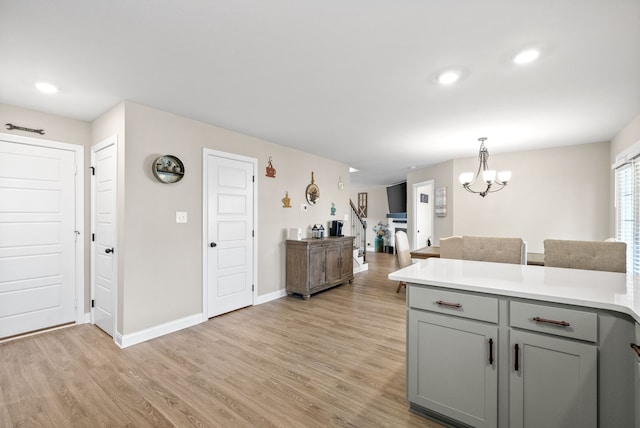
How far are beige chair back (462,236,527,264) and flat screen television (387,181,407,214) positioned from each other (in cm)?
678

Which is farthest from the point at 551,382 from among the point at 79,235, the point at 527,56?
the point at 79,235

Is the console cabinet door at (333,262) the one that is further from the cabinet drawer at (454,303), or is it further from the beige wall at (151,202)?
the cabinet drawer at (454,303)

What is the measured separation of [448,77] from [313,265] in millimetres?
3075

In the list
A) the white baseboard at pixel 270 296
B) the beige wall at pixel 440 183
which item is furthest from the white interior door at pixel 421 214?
the white baseboard at pixel 270 296

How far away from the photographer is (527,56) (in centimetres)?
199

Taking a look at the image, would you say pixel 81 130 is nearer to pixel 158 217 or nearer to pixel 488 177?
pixel 158 217

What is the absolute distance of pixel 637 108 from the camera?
2941 millimetres

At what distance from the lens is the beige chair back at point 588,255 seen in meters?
2.12

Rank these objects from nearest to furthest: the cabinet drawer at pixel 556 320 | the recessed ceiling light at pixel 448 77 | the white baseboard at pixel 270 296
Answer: the cabinet drawer at pixel 556 320, the recessed ceiling light at pixel 448 77, the white baseboard at pixel 270 296

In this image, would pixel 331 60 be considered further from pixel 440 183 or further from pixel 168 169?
pixel 440 183

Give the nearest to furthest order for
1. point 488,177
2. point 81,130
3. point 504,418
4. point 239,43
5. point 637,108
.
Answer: point 504,418, point 239,43, point 637,108, point 81,130, point 488,177

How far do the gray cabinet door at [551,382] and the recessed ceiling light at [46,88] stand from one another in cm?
396

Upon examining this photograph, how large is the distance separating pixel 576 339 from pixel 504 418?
0.58 metres

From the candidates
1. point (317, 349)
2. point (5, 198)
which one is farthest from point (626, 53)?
point (5, 198)
